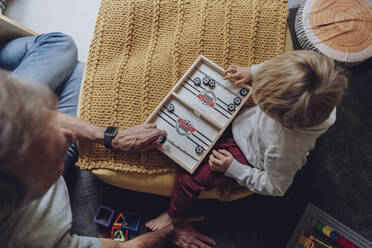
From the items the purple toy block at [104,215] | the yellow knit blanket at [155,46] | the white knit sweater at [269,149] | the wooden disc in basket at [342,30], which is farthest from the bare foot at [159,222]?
the wooden disc in basket at [342,30]

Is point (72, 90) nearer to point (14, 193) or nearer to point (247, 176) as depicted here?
point (14, 193)

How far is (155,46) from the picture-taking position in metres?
1.02

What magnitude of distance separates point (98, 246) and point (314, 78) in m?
0.81

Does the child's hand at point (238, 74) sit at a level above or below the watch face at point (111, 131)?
above

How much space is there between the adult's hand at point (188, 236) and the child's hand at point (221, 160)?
13.7 inches

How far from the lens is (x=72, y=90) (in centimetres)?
104

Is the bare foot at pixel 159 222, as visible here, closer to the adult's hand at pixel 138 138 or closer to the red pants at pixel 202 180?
the red pants at pixel 202 180

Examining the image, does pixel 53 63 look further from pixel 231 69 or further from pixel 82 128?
pixel 231 69

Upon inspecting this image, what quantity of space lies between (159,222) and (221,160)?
45cm

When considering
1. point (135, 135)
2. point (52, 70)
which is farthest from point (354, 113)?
point (52, 70)

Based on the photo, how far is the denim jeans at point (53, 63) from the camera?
3.23 ft

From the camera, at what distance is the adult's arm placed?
0.88 metres

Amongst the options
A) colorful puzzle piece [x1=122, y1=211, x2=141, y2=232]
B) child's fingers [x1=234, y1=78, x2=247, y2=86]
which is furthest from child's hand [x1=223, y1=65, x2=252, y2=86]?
colorful puzzle piece [x1=122, y1=211, x2=141, y2=232]

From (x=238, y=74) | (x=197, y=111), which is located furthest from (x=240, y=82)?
(x=197, y=111)
